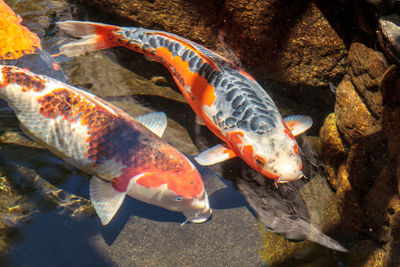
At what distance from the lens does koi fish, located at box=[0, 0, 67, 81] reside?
14.0ft

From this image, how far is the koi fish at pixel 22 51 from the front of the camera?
4.28 metres

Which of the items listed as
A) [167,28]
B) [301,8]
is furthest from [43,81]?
[301,8]

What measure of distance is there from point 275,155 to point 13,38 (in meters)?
3.65

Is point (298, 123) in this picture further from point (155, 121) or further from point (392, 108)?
point (155, 121)

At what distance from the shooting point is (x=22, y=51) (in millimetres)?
4371

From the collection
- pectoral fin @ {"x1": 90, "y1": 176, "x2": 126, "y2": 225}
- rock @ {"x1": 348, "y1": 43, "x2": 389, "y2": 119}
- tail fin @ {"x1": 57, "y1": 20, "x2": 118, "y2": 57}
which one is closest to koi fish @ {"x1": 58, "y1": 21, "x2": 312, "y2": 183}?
tail fin @ {"x1": 57, "y1": 20, "x2": 118, "y2": 57}

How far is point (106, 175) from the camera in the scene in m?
3.51

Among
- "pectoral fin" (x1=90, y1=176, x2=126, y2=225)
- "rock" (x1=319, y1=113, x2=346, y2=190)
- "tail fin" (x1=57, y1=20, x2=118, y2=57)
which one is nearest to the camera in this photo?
"pectoral fin" (x1=90, y1=176, x2=126, y2=225)

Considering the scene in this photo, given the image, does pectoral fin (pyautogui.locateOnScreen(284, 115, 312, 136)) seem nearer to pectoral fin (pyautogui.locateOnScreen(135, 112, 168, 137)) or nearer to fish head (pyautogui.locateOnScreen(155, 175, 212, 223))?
fish head (pyautogui.locateOnScreen(155, 175, 212, 223))

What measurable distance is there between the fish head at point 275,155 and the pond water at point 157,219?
35 cm

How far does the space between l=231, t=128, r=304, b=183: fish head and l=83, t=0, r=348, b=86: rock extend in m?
1.14

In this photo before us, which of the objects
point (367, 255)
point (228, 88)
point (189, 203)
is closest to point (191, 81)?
point (228, 88)

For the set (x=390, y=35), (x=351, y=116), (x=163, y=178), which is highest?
(x=390, y=35)

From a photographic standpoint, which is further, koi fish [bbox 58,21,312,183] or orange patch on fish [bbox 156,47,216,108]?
orange patch on fish [bbox 156,47,216,108]
